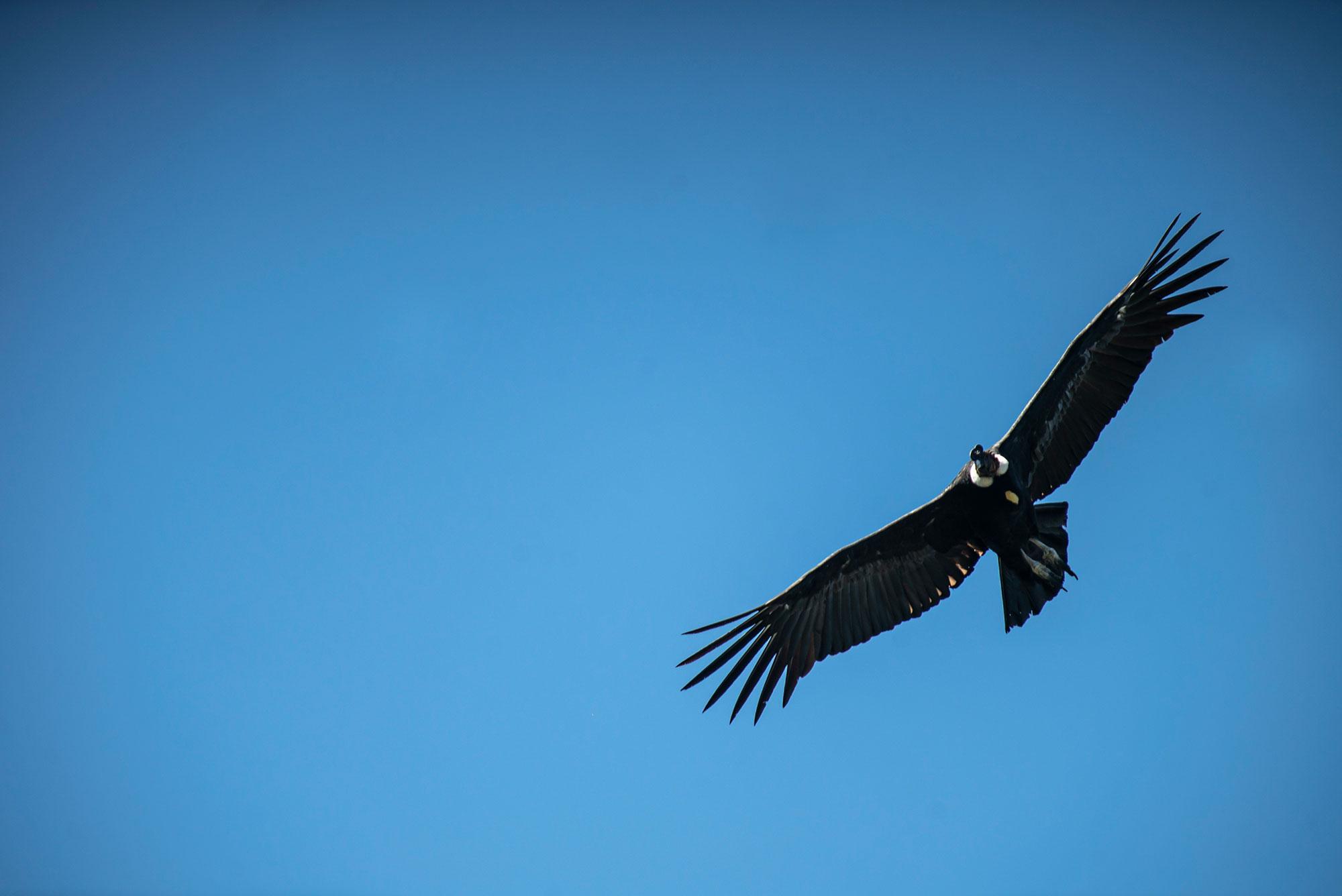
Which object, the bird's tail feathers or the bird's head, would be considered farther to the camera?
the bird's tail feathers

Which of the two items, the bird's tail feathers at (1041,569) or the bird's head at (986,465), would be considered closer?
the bird's head at (986,465)

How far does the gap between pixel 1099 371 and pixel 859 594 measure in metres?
4.31

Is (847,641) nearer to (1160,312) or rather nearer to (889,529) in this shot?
(889,529)

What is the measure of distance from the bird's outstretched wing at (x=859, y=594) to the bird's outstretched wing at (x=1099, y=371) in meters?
1.43

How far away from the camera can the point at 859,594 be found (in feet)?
48.3

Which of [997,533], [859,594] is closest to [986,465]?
[997,533]

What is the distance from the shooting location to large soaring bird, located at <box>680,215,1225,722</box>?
1360 centimetres

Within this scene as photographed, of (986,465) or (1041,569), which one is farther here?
(1041,569)

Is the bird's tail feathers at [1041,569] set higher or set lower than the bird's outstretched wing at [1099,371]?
lower

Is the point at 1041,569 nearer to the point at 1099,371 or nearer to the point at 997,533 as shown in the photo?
the point at 997,533

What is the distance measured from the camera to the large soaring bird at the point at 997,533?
13602 millimetres

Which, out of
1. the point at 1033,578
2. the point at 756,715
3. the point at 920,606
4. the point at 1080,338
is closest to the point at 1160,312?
the point at 1080,338

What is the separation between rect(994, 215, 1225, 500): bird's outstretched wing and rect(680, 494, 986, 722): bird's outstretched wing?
1.43 meters

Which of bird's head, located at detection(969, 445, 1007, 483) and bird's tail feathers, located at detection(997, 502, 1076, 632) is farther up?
bird's head, located at detection(969, 445, 1007, 483)
